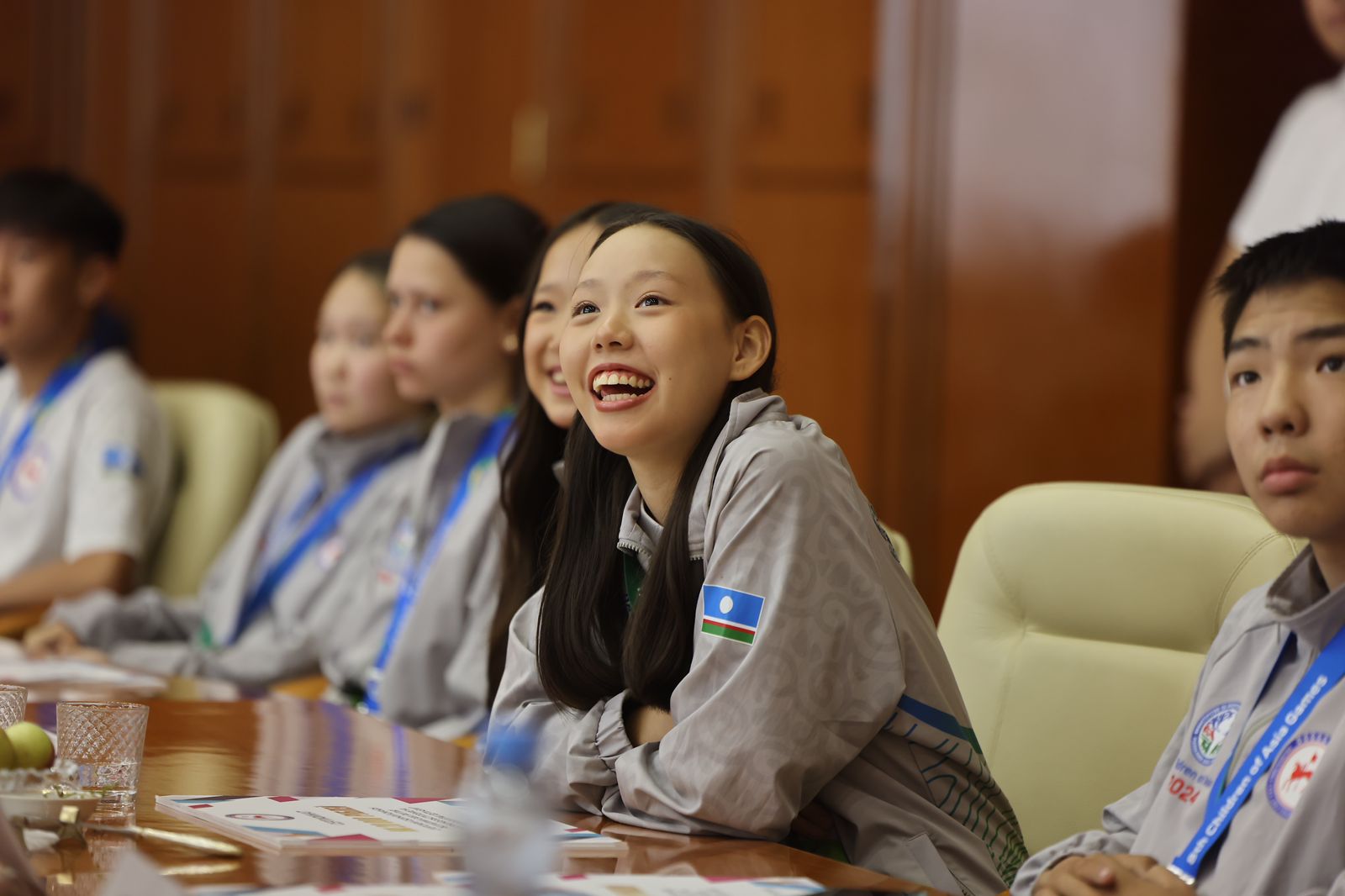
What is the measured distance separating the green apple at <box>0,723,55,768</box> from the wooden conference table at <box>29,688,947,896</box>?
0.09 m

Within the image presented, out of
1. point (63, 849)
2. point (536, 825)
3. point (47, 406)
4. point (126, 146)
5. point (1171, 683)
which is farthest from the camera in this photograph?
point (126, 146)

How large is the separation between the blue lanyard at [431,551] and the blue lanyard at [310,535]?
0.49m

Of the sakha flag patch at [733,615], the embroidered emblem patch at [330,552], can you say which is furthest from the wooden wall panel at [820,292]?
the sakha flag patch at [733,615]

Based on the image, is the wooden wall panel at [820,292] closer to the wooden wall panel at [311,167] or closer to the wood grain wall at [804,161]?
the wood grain wall at [804,161]

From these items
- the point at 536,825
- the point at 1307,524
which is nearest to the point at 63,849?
the point at 536,825

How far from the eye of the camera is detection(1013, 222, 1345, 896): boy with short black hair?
131cm

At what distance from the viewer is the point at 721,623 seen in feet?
4.74

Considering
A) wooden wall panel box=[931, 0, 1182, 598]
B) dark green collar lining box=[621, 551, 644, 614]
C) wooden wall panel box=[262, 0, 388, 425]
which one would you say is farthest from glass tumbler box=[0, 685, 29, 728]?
wooden wall panel box=[262, 0, 388, 425]

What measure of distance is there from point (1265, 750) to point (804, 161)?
10.2 ft

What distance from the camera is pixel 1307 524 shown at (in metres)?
1.40

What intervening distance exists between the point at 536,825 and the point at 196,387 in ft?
11.2

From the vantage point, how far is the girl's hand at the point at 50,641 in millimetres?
2842

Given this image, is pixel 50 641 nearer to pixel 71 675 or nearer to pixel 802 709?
pixel 71 675

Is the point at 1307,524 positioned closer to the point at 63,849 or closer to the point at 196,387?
the point at 63,849
